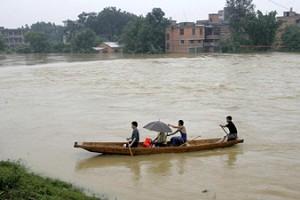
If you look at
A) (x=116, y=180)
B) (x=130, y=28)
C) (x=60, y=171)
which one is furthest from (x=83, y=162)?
(x=130, y=28)

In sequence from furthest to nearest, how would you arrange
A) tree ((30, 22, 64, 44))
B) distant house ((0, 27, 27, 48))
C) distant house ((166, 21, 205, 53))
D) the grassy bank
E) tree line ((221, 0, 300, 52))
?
tree ((30, 22, 64, 44)) → distant house ((0, 27, 27, 48)) → distant house ((166, 21, 205, 53)) → tree line ((221, 0, 300, 52)) → the grassy bank

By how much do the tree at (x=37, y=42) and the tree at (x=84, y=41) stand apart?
8061 mm

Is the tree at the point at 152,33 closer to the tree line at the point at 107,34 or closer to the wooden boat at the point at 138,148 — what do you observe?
the tree line at the point at 107,34

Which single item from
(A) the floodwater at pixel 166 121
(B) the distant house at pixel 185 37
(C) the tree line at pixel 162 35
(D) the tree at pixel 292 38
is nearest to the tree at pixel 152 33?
(C) the tree line at pixel 162 35

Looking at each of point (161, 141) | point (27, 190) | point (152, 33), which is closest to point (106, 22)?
point (152, 33)

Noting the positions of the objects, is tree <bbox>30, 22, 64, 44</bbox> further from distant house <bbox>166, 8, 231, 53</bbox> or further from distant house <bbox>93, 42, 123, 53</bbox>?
distant house <bbox>166, 8, 231, 53</bbox>

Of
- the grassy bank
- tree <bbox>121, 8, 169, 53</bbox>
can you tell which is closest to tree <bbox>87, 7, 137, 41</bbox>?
tree <bbox>121, 8, 169, 53</bbox>

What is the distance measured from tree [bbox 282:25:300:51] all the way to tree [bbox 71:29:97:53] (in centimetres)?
3438

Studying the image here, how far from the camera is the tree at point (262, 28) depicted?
61.3 m

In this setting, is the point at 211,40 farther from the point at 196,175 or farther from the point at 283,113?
the point at 196,175

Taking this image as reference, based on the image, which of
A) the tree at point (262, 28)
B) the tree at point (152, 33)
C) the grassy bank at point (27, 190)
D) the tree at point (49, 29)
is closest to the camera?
the grassy bank at point (27, 190)

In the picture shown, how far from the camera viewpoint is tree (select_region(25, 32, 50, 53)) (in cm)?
8456

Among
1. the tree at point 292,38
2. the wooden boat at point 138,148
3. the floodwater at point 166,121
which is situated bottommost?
Result: the floodwater at point 166,121

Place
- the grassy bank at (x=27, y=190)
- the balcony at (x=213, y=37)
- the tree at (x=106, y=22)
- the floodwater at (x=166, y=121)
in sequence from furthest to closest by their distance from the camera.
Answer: the tree at (x=106, y=22) < the balcony at (x=213, y=37) < the floodwater at (x=166, y=121) < the grassy bank at (x=27, y=190)
